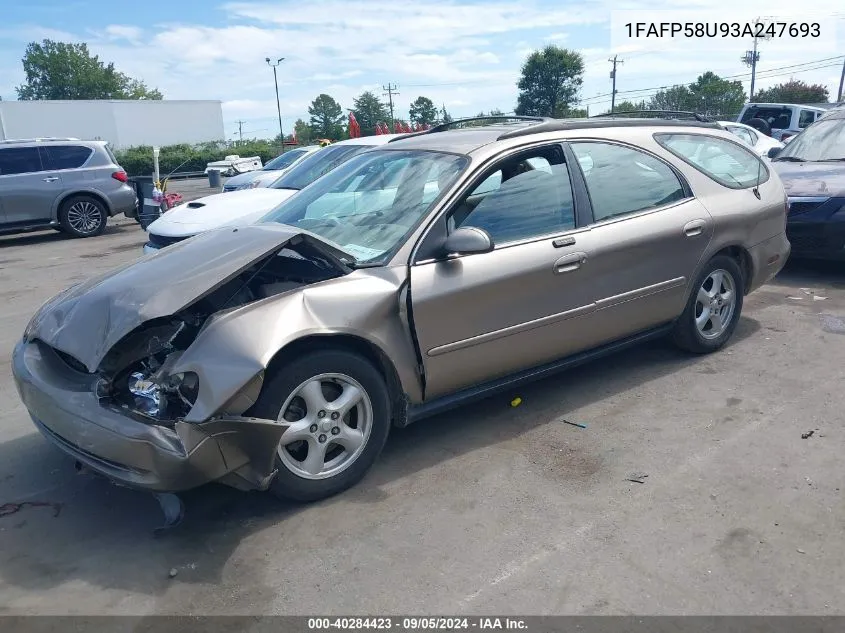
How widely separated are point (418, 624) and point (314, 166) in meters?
7.14

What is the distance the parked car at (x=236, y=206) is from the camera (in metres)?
7.21

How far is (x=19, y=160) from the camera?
12805mm

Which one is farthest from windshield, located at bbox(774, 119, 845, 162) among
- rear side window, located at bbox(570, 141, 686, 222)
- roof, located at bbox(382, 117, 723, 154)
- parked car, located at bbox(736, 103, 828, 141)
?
parked car, located at bbox(736, 103, 828, 141)

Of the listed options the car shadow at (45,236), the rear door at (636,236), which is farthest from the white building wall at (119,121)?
the rear door at (636,236)

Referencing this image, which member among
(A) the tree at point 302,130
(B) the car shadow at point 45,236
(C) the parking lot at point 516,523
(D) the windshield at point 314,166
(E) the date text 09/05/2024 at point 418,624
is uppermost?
(A) the tree at point 302,130

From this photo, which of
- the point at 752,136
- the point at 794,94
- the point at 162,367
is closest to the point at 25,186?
the point at 162,367

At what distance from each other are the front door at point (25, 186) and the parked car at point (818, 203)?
39.8 ft

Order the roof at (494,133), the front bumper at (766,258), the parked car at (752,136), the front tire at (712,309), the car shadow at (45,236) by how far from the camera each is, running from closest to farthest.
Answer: the roof at (494,133), the front tire at (712,309), the front bumper at (766,258), the car shadow at (45,236), the parked car at (752,136)

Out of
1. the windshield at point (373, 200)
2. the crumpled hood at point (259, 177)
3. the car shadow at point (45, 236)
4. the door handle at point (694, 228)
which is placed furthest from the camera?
the car shadow at point (45, 236)

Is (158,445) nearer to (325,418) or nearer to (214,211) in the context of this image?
(325,418)

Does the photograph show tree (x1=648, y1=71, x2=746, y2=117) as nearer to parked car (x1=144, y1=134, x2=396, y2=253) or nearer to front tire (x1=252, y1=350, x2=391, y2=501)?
parked car (x1=144, y1=134, x2=396, y2=253)

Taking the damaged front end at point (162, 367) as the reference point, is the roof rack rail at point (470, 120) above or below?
above

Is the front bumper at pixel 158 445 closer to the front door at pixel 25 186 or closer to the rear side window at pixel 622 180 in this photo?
the rear side window at pixel 622 180

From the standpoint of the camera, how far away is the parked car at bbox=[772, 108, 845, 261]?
22.8 feet
